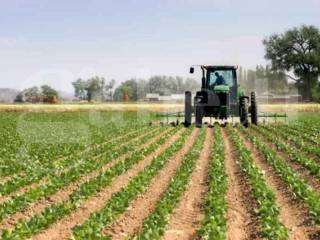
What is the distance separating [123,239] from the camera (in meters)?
7.07

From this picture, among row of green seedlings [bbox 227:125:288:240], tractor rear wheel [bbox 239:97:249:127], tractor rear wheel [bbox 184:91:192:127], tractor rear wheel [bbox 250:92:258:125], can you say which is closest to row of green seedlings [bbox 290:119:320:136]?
tractor rear wheel [bbox 250:92:258:125]

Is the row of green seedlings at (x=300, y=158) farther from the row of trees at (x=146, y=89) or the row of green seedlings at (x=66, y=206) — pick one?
the row of trees at (x=146, y=89)

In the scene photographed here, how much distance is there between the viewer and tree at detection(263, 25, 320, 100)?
8931cm

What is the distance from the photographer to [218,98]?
73.6 feet

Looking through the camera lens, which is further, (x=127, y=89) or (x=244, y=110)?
(x=127, y=89)

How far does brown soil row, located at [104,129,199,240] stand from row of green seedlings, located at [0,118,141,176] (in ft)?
10.8

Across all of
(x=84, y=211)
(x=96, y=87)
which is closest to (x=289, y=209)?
(x=84, y=211)

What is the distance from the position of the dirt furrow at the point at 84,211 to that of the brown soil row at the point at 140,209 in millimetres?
571

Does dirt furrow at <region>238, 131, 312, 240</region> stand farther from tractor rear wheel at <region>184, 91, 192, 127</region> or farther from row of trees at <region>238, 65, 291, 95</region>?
row of trees at <region>238, 65, 291, 95</region>

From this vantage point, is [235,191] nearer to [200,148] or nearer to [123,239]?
[123,239]

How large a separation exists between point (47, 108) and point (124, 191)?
55738 millimetres

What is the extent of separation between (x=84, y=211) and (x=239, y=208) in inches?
99.5

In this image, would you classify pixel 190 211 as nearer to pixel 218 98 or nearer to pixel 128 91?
pixel 218 98

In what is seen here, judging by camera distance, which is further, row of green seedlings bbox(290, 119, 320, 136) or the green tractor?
row of green seedlings bbox(290, 119, 320, 136)
